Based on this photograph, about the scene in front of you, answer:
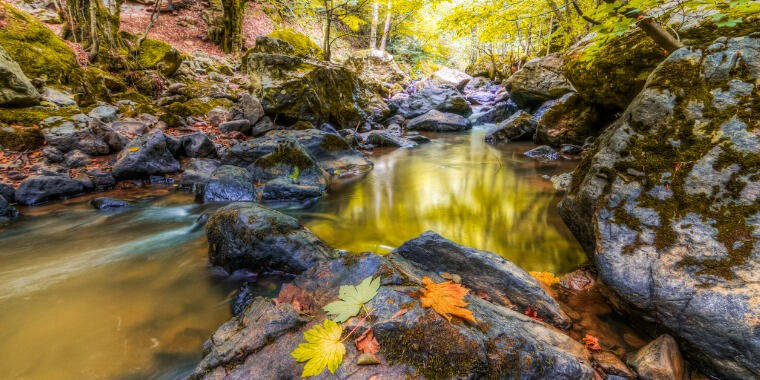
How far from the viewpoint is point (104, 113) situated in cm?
757

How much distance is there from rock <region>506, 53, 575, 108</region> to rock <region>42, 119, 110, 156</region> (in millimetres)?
13273

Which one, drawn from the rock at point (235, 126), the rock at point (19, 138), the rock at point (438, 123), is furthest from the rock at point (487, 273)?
the rock at point (438, 123)

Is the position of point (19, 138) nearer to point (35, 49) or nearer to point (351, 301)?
point (35, 49)

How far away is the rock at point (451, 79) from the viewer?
23984 mm

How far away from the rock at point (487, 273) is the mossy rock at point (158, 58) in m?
12.7

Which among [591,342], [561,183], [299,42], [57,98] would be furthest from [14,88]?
[299,42]

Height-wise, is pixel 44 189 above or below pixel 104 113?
below

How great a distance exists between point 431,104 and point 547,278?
14.5m

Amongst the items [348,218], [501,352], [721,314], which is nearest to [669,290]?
[721,314]

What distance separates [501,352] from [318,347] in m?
0.87

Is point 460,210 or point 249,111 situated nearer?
point 460,210

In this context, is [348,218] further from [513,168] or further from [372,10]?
[372,10]

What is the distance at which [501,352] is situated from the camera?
1524mm

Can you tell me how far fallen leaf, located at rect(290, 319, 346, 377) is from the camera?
1.39 metres
